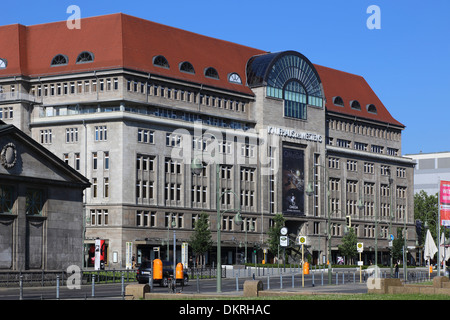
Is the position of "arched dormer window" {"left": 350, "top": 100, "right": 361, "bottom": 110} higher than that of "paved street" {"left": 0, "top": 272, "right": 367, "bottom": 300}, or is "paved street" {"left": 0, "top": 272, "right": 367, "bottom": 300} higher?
"arched dormer window" {"left": 350, "top": 100, "right": 361, "bottom": 110}

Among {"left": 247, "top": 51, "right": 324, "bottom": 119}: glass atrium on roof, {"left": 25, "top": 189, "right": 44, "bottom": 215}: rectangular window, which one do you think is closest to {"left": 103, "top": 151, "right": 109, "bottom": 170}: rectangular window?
{"left": 247, "top": 51, "right": 324, "bottom": 119}: glass atrium on roof

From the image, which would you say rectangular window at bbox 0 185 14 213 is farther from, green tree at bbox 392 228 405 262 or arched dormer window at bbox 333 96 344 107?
arched dormer window at bbox 333 96 344 107

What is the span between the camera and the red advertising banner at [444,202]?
60219 millimetres

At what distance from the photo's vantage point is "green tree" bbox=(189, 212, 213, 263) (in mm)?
107688

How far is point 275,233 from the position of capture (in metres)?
116

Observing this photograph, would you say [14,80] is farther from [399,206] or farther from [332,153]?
[399,206]

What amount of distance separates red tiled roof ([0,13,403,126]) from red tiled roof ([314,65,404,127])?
2152cm

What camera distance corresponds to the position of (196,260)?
366 feet

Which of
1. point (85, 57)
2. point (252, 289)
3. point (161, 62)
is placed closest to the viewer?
point (252, 289)

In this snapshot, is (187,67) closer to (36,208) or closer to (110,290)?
(36,208)

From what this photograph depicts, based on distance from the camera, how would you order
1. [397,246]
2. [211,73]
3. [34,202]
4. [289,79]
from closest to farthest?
[34,202]
[211,73]
[289,79]
[397,246]

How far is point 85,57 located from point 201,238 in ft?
79.9

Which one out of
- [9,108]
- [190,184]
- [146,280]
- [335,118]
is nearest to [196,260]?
[190,184]

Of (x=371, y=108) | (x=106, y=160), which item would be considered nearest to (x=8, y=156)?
(x=106, y=160)
